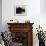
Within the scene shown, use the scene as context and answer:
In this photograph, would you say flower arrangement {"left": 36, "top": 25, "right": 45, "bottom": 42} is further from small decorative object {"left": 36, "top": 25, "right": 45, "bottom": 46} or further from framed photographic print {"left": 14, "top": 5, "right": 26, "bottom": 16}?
framed photographic print {"left": 14, "top": 5, "right": 26, "bottom": 16}

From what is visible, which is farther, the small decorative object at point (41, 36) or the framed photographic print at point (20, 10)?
the framed photographic print at point (20, 10)

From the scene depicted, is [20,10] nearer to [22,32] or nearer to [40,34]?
[22,32]

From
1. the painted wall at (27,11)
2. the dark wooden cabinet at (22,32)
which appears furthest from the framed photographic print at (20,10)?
the dark wooden cabinet at (22,32)

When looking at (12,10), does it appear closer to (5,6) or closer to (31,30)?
(5,6)

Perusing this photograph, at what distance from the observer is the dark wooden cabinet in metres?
5.18

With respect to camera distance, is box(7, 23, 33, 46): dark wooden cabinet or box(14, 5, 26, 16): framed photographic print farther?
box(14, 5, 26, 16): framed photographic print

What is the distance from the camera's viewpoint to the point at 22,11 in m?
5.33

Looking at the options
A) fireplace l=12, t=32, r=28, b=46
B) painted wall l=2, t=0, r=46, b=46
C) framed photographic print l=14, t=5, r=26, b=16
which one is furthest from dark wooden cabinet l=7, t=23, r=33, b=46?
framed photographic print l=14, t=5, r=26, b=16

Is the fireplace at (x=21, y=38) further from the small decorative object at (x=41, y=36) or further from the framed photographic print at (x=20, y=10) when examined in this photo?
the framed photographic print at (x=20, y=10)

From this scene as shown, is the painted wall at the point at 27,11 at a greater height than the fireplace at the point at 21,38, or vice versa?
A: the painted wall at the point at 27,11

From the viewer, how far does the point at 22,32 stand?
525cm

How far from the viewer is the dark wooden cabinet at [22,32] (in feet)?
17.0

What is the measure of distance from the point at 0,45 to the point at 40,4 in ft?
9.22

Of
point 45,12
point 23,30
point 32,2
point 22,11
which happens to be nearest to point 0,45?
point 23,30
